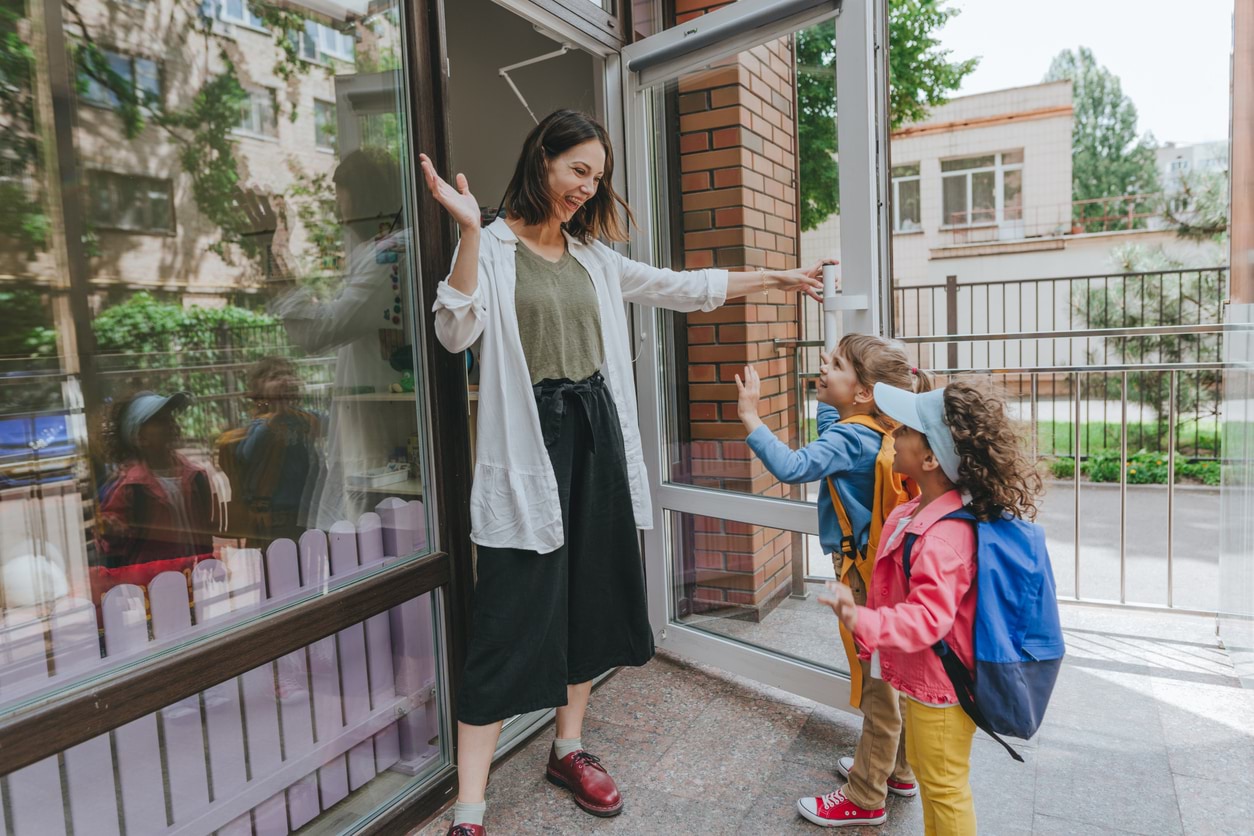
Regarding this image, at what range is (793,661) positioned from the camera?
227 centimetres

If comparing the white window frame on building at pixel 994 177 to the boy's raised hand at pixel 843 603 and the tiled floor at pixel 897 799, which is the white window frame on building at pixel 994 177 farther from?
the boy's raised hand at pixel 843 603

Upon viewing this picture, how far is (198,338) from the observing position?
4.59ft

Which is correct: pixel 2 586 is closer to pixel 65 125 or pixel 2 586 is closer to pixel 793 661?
pixel 65 125

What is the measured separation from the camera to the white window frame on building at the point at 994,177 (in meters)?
13.0

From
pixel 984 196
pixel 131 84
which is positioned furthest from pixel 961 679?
pixel 984 196

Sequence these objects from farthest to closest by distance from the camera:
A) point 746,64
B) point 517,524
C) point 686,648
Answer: point 686,648 → point 746,64 → point 517,524

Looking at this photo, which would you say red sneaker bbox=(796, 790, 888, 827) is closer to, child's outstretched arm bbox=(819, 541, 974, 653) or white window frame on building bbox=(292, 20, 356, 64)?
child's outstretched arm bbox=(819, 541, 974, 653)

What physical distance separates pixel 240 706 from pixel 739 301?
165 centimetres

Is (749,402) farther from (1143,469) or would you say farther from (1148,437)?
(1148,437)

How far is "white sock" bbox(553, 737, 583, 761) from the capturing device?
75.1 inches

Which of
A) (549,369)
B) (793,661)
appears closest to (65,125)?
(549,369)

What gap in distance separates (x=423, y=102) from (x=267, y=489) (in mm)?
875

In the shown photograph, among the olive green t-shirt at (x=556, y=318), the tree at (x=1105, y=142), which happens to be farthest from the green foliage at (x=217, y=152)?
the tree at (x=1105, y=142)

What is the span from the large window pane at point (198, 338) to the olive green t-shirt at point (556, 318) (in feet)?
0.88
